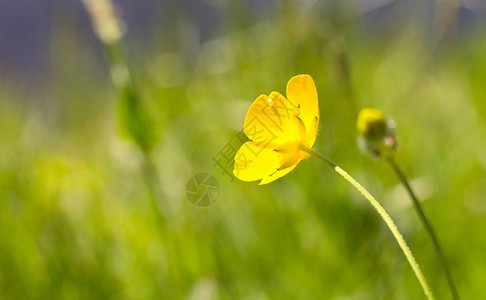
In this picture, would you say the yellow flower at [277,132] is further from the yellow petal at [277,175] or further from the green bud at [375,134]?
the green bud at [375,134]

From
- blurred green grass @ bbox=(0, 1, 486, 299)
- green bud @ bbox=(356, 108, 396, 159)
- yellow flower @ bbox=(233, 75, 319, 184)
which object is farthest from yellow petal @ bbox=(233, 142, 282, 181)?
blurred green grass @ bbox=(0, 1, 486, 299)

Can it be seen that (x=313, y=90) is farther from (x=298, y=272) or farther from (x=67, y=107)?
(x=67, y=107)

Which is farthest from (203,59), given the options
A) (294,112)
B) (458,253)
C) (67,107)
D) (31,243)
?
(294,112)
